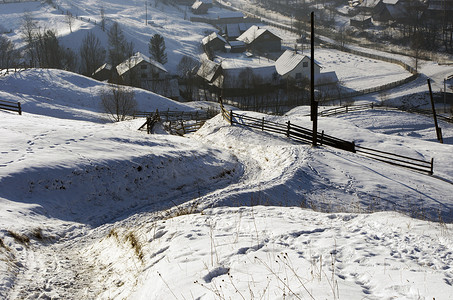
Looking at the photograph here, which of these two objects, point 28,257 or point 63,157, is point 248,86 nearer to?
point 63,157

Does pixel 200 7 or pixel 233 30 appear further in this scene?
pixel 200 7

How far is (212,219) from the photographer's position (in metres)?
10.7

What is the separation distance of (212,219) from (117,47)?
82.0 metres

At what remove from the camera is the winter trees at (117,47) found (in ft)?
263

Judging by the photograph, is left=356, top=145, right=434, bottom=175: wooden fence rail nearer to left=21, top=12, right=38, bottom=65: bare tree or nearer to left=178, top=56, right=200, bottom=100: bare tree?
left=178, top=56, right=200, bottom=100: bare tree

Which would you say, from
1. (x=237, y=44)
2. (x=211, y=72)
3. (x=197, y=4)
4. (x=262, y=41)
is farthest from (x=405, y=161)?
(x=197, y=4)

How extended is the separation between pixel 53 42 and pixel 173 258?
263 ft

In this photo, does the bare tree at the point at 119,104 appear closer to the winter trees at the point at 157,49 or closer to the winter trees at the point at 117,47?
the winter trees at the point at 117,47

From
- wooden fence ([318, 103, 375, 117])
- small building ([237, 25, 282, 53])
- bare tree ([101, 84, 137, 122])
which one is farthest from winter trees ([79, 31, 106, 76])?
wooden fence ([318, 103, 375, 117])

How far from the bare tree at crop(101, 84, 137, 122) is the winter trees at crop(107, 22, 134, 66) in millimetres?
34649

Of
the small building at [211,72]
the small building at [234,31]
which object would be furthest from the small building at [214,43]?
the small building at [211,72]

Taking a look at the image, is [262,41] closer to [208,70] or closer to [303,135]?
[208,70]

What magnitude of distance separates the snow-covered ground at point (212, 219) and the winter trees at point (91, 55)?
55.7 meters

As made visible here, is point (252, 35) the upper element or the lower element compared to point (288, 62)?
upper
